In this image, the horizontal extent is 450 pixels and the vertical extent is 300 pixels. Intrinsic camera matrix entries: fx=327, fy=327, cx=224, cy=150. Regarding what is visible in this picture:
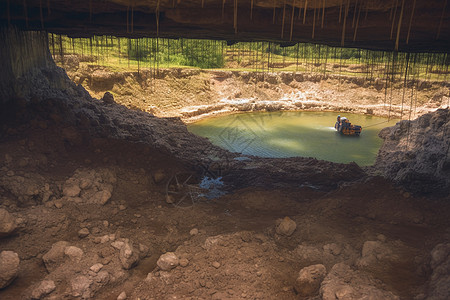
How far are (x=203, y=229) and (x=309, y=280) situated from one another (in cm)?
218

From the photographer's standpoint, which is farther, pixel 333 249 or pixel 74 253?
pixel 333 249

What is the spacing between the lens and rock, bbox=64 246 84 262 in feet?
14.5

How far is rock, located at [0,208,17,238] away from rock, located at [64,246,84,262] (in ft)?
2.99

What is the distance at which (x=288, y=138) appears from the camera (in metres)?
16.2

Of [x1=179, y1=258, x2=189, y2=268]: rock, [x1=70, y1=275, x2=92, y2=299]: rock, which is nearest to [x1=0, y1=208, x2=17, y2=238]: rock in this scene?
[x1=70, y1=275, x2=92, y2=299]: rock

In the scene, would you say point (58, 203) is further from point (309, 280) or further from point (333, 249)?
point (333, 249)

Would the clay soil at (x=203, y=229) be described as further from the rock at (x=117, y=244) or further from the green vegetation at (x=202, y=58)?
the green vegetation at (x=202, y=58)

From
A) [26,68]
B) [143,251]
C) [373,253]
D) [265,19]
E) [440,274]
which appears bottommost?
[143,251]

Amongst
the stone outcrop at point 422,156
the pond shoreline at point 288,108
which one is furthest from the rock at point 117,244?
the pond shoreline at point 288,108

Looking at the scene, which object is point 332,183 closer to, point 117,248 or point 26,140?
point 117,248

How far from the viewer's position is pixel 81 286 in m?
3.99

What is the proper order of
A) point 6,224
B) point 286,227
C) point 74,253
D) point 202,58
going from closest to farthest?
point 74,253 < point 6,224 < point 286,227 < point 202,58

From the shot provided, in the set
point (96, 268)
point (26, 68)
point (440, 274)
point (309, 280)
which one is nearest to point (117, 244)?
point (96, 268)

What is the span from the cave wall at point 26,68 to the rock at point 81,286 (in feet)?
17.9
